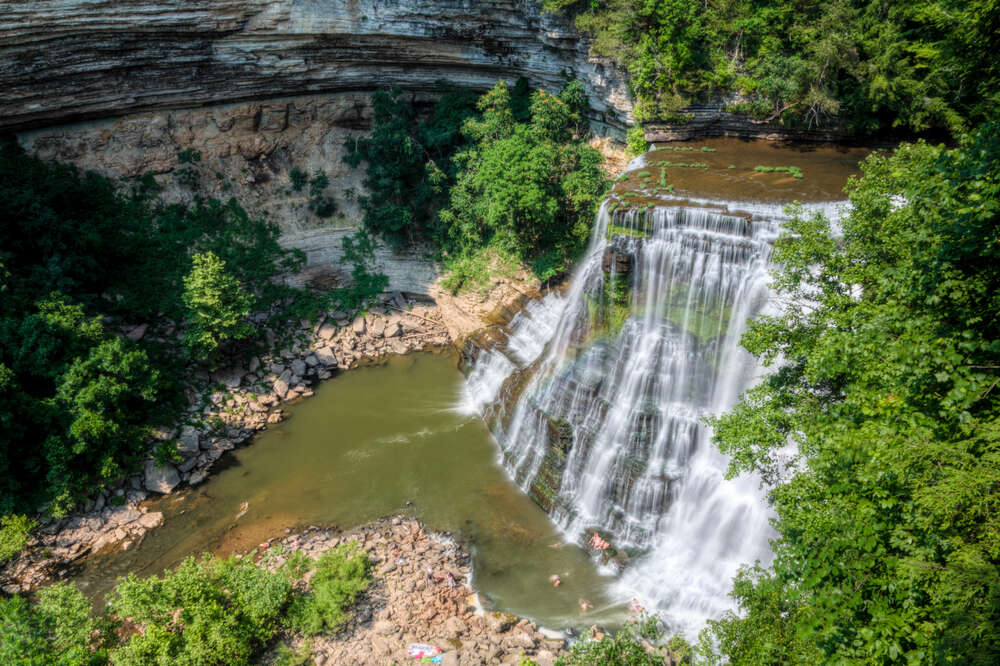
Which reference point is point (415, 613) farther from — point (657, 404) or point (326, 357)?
point (326, 357)

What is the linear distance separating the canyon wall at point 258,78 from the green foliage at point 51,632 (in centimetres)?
1847

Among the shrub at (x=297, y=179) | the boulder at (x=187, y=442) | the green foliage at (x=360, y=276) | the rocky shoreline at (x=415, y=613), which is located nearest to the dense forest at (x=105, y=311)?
the green foliage at (x=360, y=276)

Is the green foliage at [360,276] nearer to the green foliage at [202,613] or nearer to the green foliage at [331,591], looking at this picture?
the green foliage at [331,591]

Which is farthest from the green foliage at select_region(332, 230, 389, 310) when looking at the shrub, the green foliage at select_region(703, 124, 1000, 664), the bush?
the green foliage at select_region(703, 124, 1000, 664)

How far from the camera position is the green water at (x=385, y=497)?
16.2 metres

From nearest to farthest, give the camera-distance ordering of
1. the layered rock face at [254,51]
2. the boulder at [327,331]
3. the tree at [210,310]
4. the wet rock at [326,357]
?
the layered rock face at [254,51], the tree at [210,310], the wet rock at [326,357], the boulder at [327,331]

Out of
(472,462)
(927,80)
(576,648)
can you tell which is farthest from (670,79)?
(576,648)

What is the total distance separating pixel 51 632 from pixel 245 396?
38.1 feet

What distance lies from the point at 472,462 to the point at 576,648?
957 cm

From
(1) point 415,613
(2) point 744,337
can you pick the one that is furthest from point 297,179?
(2) point 744,337

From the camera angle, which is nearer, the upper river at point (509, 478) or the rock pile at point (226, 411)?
the upper river at point (509, 478)

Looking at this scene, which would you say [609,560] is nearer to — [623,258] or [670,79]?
[623,258]

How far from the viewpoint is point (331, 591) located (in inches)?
578

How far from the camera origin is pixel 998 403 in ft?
22.8
